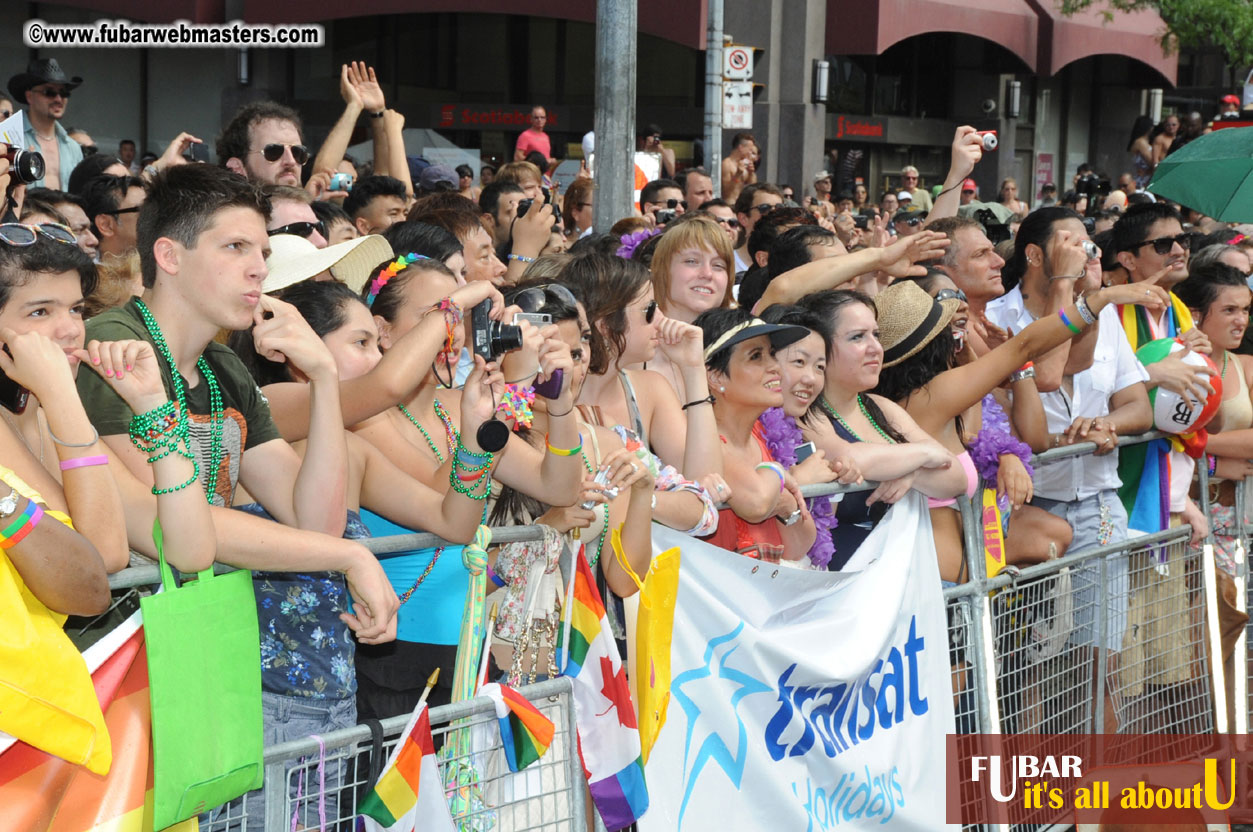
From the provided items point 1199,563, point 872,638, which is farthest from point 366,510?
point 1199,563

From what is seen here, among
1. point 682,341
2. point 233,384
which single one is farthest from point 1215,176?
point 233,384

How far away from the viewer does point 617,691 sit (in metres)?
3.51

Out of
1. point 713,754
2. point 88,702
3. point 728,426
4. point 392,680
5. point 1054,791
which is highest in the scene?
point 728,426

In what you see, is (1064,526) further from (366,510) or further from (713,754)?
(366,510)

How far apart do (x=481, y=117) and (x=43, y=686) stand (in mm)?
22921

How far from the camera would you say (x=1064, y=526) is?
208 inches

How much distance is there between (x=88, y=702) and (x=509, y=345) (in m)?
1.33

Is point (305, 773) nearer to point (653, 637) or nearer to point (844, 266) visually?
point (653, 637)

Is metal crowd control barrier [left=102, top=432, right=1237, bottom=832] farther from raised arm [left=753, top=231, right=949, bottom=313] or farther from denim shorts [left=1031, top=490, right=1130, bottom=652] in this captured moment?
raised arm [left=753, top=231, right=949, bottom=313]

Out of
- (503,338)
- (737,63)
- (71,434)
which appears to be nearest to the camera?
(71,434)

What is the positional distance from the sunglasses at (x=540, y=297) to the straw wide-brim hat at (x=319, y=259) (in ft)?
1.76

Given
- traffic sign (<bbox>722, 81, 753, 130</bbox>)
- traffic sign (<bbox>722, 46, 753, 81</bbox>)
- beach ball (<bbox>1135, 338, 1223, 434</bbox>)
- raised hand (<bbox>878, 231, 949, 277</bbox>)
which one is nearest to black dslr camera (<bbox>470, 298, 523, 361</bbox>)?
raised hand (<bbox>878, 231, 949, 277</bbox>)

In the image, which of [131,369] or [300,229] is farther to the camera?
[300,229]

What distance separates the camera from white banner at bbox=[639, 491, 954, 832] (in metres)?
3.84
